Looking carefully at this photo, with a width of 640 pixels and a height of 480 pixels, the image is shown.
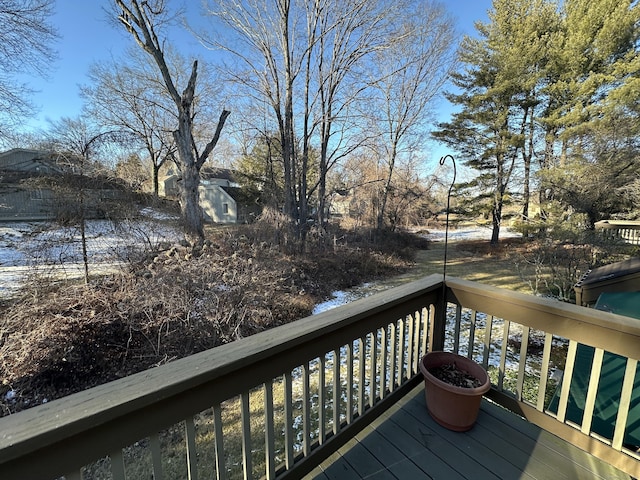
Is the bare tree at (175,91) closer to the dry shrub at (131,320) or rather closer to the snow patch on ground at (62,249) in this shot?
the snow patch on ground at (62,249)

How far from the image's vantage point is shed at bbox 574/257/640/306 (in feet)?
12.3

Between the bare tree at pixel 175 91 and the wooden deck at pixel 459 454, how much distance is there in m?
6.19

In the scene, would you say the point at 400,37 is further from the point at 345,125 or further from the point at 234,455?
the point at 234,455

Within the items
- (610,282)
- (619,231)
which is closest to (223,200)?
(619,231)

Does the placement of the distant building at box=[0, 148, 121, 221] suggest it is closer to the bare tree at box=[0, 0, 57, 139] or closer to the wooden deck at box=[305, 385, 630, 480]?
the bare tree at box=[0, 0, 57, 139]

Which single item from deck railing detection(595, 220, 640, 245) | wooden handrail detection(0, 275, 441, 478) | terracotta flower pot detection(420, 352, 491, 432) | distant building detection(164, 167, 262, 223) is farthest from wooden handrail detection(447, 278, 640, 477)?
distant building detection(164, 167, 262, 223)

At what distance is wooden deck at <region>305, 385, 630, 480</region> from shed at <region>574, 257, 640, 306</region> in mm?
3424

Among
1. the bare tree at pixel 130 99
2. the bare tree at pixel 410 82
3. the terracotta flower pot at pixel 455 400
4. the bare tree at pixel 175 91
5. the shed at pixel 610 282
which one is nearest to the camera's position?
the terracotta flower pot at pixel 455 400

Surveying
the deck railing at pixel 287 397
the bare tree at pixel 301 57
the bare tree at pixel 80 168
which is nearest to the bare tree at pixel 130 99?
the bare tree at pixel 301 57

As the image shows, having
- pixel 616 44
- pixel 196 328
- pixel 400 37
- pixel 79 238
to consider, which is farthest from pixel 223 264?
pixel 616 44

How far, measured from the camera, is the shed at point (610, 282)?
3753 mm

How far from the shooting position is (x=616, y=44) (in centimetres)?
980

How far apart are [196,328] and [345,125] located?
8789 millimetres

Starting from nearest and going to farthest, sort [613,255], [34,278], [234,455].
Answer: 1. [234,455]
2. [34,278]
3. [613,255]
